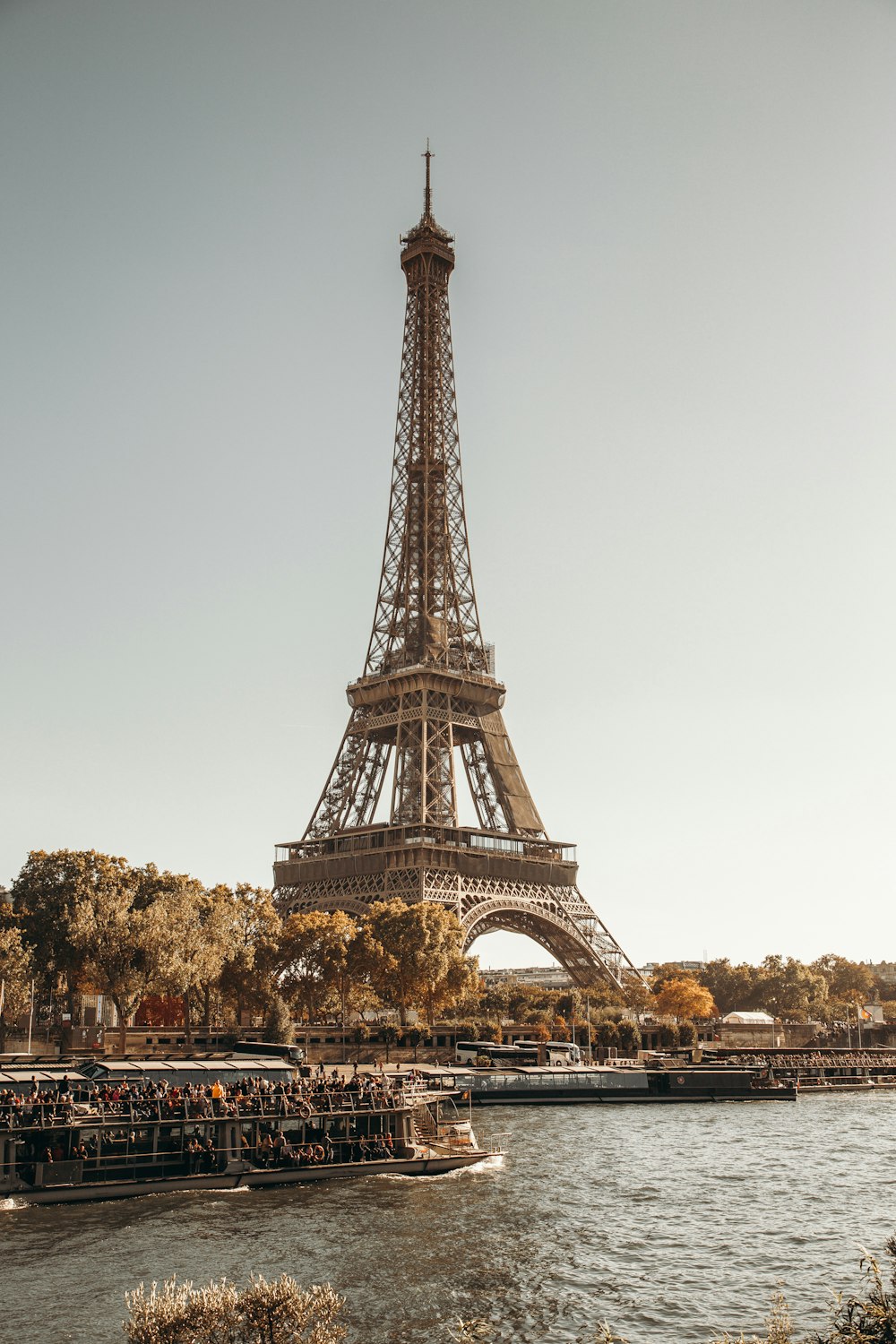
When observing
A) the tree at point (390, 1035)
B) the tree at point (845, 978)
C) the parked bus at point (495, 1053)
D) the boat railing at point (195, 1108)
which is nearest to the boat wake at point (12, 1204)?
the boat railing at point (195, 1108)

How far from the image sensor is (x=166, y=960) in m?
77.4

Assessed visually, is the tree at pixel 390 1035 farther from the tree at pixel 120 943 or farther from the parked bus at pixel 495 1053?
the tree at pixel 120 943

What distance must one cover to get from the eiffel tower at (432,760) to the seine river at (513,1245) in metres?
52.6

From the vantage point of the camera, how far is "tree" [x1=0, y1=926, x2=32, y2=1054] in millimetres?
75000

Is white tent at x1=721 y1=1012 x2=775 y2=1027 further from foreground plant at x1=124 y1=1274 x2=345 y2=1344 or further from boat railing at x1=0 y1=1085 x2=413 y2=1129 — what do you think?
foreground plant at x1=124 y1=1274 x2=345 y2=1344

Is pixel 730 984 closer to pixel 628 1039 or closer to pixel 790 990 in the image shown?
pixel 790 990

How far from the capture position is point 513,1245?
35.8 m

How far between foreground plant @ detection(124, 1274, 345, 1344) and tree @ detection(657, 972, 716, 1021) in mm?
116928

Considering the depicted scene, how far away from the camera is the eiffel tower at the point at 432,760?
353 feet

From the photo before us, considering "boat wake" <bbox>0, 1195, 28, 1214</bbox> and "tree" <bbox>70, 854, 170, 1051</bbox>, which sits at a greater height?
"tree" <bbox>70, 854, 170, 1051</bbox>

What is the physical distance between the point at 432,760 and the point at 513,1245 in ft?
255


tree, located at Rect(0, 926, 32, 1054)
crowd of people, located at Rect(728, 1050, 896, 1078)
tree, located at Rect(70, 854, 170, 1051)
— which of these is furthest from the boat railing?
crowd of people, located at Rect(728, 1050, 896, 1078)

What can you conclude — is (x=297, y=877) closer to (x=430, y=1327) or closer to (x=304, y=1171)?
(x=304, y=1171)

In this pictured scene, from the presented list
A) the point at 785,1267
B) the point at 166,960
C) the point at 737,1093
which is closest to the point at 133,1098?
the point at 785,1267
